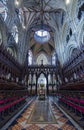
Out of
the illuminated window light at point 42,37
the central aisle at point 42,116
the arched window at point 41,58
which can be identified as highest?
the illuminated window light at point 42,37

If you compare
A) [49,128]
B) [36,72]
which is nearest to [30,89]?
[36,72]

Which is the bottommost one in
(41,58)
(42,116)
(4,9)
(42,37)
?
(42,116)

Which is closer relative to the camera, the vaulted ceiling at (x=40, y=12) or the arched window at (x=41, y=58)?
the vaulted ceiling at (x=40, y=12)

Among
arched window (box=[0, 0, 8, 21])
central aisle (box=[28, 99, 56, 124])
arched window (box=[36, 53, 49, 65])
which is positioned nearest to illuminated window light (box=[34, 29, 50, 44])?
arched window (box=[36, 53, 49, 65])

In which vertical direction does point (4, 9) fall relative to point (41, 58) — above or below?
above

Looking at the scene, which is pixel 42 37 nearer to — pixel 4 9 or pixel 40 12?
pixel 40 12

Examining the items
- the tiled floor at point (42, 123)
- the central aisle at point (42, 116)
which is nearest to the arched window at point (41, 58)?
the central aisle at point (42, 116)

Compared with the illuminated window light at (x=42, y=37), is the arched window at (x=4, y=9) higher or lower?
lower

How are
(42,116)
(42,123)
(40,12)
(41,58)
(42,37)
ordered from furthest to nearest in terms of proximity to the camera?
(41,58) < (42,37) < (40,12) < (42,116) < (42,123)

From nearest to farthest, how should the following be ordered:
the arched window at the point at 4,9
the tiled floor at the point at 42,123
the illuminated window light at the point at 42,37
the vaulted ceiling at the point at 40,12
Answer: the tiled floor at the point at 42,123
the arched window at the point at 4,9
the vaulted ceiling at the point at 40,12
the illuminated window light at the point at 42,37

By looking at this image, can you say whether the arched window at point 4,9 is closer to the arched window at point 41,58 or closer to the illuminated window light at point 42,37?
the illuminated window light at point 42,37

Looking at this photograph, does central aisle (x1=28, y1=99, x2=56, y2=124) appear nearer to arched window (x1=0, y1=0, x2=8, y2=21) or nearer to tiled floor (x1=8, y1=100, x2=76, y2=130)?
tiled floor (x1=8, y1=100, x2=76, y2=130)

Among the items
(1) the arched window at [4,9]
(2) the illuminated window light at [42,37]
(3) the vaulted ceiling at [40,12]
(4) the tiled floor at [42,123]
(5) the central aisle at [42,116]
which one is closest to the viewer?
(4) the tiled floor at [42,123]

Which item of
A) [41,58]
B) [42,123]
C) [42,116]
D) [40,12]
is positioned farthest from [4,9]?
[41,58]
